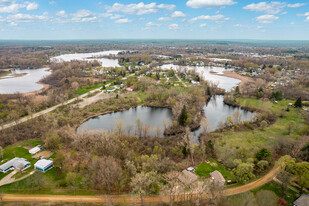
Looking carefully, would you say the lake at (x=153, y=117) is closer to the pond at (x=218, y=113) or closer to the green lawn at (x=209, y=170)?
the pond at (x=218, y=113)

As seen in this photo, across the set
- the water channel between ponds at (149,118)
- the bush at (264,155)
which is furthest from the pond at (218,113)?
the bush at (264,155)

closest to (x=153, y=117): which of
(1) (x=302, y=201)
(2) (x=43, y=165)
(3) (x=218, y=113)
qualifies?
(3) (x=218, y=113)

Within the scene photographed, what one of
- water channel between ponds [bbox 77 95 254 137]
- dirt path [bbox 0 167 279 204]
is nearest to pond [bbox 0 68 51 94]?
water channel between ponds [bbox 77 95 254 137]

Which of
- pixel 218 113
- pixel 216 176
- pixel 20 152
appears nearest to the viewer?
pixel 216 176

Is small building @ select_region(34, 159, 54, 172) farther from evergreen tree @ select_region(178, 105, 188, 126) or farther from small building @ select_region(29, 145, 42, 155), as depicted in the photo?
evergreen tree @ select_region(178, 105, 188, 126)

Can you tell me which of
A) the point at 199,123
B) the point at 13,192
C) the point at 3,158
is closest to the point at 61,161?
the point at 13,192

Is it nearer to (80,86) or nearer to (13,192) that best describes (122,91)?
(80,86)

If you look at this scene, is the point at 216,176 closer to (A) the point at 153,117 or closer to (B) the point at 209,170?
(B) the point at 209,170
